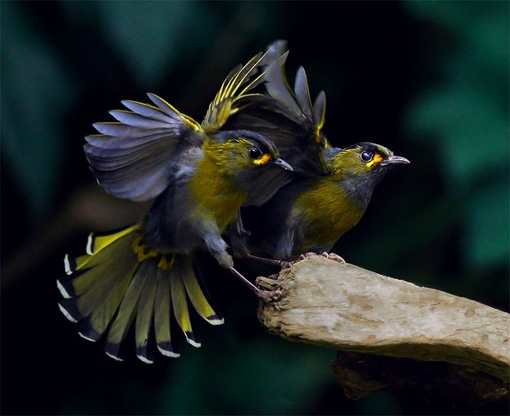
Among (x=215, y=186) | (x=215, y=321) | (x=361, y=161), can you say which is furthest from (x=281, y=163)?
(x=215, y=321)

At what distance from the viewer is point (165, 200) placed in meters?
3.68

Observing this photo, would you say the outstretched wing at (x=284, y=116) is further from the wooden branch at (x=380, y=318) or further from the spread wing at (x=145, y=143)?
the wooden branch at (x=380, y=318)

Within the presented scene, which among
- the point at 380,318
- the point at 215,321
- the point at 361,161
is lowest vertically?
the point at 380,318

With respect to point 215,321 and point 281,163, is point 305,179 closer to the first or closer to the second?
point 281,163

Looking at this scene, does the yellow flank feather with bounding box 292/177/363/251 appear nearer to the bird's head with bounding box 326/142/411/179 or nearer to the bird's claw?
the bird's head with bounding box 326/142/411/179

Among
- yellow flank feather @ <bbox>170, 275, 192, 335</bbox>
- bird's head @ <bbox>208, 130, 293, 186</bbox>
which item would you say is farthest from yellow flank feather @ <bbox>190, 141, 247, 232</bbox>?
yellow flank feather @ <bbox>170, 275, 192, 335</bbox>

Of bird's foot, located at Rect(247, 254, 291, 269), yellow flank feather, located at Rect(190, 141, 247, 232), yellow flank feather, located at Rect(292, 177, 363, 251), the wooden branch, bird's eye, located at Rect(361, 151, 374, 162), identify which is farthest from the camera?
bird's eye, located at Rect(361, 151, 374, 162)

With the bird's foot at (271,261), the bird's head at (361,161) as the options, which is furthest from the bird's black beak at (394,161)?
the bird's foot at (271,261)

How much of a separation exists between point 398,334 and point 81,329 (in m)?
1.40

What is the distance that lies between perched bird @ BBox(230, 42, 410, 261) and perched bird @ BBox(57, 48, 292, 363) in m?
0.07

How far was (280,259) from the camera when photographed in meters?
3.87

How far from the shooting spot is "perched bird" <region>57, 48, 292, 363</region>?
3.48 meters

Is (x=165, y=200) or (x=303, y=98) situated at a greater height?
(x=303, y=98)

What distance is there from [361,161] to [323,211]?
261 millimetres
